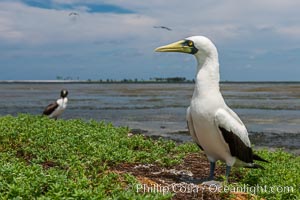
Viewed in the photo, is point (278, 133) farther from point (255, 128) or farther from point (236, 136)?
point (236, 136)

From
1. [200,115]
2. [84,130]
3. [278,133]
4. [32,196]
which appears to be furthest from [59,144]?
[278,133]

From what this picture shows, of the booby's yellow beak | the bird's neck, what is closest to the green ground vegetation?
the bird's neck

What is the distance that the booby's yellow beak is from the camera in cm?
622

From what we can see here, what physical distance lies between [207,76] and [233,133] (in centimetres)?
83

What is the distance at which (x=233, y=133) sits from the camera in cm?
600

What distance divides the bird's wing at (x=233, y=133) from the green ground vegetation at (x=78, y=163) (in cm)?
53

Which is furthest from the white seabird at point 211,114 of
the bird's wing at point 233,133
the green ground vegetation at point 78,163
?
the green ground vegetation at point 78,163

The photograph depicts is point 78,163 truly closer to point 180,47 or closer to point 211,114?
point 211,114

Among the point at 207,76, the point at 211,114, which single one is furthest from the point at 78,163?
the point at 207,76

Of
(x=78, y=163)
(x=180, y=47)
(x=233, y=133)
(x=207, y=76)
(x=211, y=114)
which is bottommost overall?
(x=78, y=163)

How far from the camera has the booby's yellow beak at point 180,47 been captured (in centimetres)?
622

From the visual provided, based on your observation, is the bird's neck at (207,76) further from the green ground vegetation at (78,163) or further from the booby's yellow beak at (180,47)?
the green ground vegetation at (78,163)

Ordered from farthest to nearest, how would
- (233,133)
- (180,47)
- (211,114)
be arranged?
(180,47) → (233,133) → (211,114)

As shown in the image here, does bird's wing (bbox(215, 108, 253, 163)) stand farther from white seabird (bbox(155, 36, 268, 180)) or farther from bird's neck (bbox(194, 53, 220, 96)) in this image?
bird's neck (bbox(194, 53, 220, 96))
